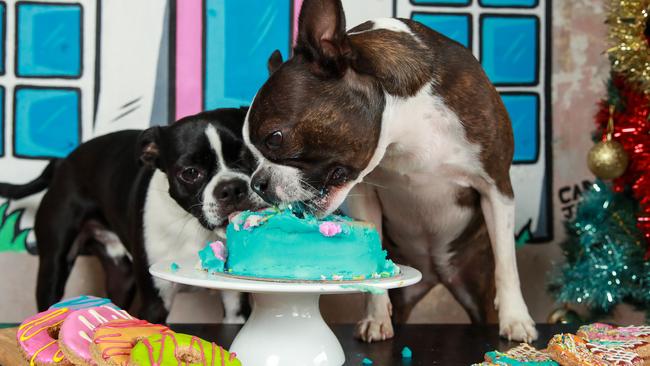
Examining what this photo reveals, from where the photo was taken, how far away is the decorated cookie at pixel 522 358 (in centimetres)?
183

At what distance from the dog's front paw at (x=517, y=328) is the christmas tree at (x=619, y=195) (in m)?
0.60

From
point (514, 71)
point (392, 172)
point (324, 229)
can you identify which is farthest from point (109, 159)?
point (514, 71)

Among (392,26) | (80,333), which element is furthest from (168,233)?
(392,26)

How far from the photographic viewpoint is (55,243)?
289cm

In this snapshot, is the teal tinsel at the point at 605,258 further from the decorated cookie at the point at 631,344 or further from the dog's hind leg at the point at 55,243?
the dog's hind leg at the point at 55,243

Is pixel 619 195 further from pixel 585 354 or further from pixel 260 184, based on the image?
pixel 260 184

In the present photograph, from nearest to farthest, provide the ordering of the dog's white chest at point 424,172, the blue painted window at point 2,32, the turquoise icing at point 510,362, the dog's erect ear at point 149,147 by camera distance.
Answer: the turquoise icing at point 510,362, the dog's white chest at point 424,172, the dog's erect ear at point 149,147, the blue painted window at point 2,32

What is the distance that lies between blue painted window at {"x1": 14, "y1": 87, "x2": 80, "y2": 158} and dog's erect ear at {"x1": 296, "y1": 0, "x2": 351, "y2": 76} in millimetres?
1541

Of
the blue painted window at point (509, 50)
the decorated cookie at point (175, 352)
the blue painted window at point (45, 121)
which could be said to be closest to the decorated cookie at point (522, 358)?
the decorated cookie at point (175, 352)

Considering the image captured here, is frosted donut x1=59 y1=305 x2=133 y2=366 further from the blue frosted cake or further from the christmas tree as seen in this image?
the christmas tree

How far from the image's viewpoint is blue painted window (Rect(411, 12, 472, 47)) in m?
3.39

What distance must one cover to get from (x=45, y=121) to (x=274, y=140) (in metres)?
1.63

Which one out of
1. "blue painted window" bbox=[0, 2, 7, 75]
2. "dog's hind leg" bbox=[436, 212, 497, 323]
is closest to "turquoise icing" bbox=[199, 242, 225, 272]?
"dog's hind leg" bbox=[436, 212, 497, 323]

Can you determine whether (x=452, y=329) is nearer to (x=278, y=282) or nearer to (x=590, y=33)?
(x=278, y=282)
